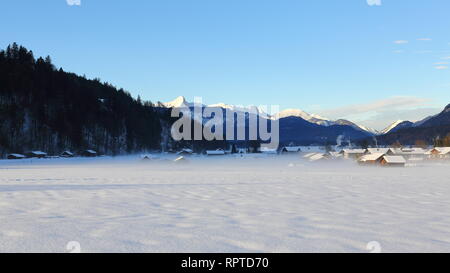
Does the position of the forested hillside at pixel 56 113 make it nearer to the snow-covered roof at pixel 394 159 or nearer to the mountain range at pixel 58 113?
the mountain range at pixel 58 113

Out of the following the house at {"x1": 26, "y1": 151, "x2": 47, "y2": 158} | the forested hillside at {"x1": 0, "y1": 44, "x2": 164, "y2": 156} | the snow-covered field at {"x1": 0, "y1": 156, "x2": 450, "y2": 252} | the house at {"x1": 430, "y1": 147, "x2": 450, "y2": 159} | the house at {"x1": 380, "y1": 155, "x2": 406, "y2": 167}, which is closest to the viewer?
the snow-covered field at {"x1": 0, "y1": 156, "x2": 450, "y2": 252}

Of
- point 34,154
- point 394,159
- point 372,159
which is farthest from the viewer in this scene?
point 34,154

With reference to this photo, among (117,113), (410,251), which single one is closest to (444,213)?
(410,251)

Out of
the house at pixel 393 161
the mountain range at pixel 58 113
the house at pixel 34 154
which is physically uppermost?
the mountain range at pixel 58 113

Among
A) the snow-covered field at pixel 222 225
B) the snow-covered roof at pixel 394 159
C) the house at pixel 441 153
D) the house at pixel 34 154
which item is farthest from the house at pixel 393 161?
the house at pixel 34 154

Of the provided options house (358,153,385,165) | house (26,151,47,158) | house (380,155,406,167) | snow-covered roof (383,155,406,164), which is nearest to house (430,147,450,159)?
house (358,153,385,165)

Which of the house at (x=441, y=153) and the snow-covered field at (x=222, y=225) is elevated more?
the snow-covered field at (x=222, y=225)

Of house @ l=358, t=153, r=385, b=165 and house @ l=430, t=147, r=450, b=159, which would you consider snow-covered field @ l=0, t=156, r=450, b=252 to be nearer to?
house @ l=358, t=153, r=385, b=165

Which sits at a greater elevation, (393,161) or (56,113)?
(56,113)

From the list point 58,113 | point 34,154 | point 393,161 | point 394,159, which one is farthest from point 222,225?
point 58,113

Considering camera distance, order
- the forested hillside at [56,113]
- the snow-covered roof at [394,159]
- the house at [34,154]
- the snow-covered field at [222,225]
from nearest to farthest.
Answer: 1. the snow-covered field at [222,225]
2. the snow-covered roof at [394,159]
3. the house at [34,154]
4. the forested hillside at [56,113]

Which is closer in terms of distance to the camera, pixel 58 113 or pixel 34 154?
pixel 34 154

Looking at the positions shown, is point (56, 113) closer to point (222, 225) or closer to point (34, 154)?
point (34, 154)

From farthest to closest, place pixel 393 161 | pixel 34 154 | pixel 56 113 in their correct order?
pixel 56 113 → pixel 34 154 → pixel 393 161
